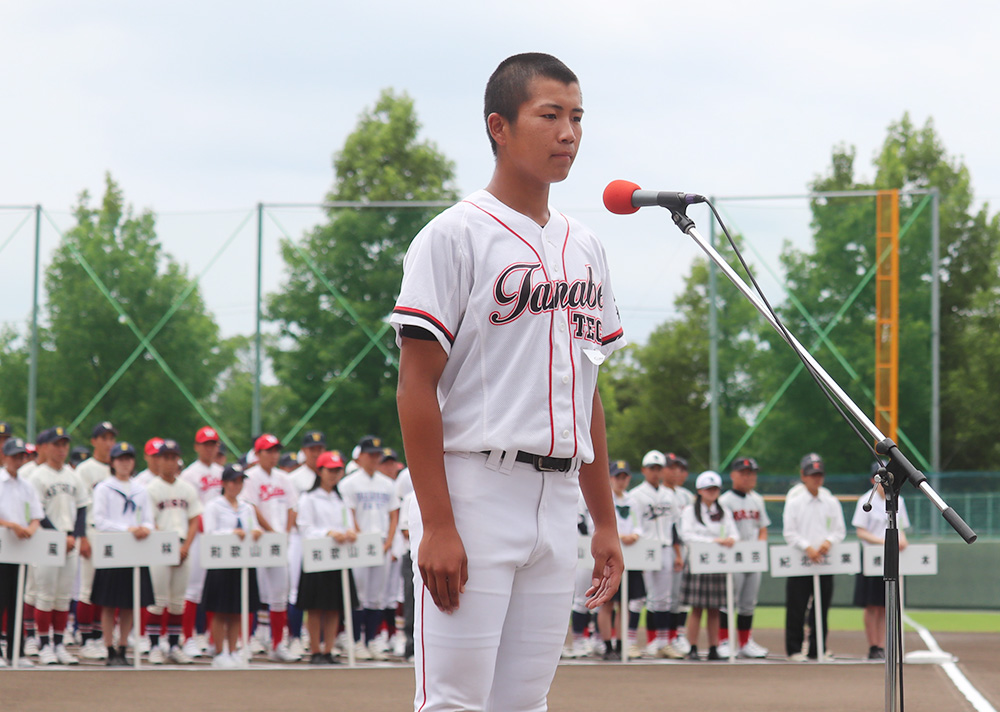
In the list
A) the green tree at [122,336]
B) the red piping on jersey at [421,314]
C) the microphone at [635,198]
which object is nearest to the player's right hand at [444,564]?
the red piping on jersey at [421,314]

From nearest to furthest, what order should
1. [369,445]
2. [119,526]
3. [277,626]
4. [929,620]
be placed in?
[119,526]
[277,626]
[369,445]
[929,620]

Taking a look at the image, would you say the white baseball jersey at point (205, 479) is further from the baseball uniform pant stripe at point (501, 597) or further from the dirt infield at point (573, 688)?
the baseball uniform pant stripe at point (501, 597)

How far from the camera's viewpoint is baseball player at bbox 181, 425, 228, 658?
1073cm

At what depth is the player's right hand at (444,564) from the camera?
8.48ft

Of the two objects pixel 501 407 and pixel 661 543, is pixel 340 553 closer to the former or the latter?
pixel 661 543

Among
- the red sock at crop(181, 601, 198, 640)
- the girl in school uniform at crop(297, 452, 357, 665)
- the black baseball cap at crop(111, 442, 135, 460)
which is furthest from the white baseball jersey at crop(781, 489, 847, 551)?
the black baseball cap at crop(111, 442, 135, 460)

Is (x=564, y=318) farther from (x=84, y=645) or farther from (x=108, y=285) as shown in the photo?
(x=108, y=285)

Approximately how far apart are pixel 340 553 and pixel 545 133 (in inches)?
316

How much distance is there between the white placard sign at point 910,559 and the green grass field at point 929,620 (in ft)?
12.5

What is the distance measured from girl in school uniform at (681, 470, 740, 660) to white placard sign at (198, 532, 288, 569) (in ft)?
12.5

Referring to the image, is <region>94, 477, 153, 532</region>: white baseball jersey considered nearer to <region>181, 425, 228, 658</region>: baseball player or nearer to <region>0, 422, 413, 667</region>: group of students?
<region>0, 422, 413, 667</region>: group of students

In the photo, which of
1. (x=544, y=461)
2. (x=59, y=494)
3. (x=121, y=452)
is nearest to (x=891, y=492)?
(x=544, y=461)

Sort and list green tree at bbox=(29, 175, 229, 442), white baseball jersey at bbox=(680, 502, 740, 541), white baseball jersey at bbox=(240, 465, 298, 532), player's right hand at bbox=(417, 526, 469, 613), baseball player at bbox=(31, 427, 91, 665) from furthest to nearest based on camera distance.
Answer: green tree at bbox=(29, 175, 229, 442) < white baseball jersey at bbox=(680, 502, 740, 541) < white baseball jersey at bbox=(240, 465, 298, 532) < baseball player at bbox=(31, 427, 91, 665) < player's right hand at bbox=(417, 526, 469, 613)

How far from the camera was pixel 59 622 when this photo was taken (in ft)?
33.9
